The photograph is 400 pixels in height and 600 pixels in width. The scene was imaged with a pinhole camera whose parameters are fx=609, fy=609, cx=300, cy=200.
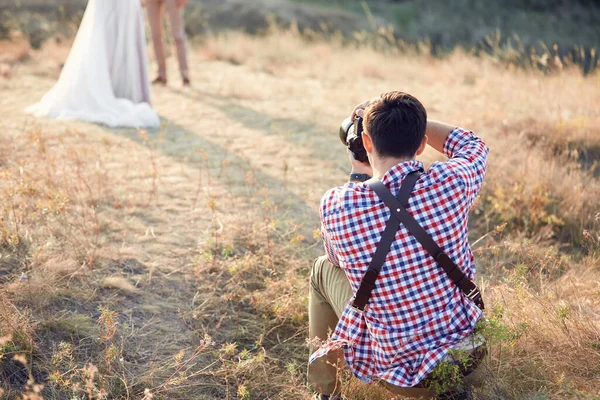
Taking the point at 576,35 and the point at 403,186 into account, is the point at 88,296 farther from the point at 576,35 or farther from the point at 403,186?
the point at 576,35

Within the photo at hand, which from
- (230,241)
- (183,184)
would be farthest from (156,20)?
(230,241)

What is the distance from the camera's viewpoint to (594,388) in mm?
2363

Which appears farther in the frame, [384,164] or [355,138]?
[355,138]

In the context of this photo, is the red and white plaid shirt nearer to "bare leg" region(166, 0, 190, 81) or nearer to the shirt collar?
the shirt collar

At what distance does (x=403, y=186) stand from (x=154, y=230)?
85.3 inches

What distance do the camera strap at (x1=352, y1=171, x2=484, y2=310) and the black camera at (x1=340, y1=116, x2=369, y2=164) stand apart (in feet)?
1.01

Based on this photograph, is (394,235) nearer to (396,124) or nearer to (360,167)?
(396,124)

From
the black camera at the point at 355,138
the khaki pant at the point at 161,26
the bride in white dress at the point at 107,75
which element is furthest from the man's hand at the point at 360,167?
the khaki pant at the point at 161,26

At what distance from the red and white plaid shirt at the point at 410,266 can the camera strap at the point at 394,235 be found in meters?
0.02

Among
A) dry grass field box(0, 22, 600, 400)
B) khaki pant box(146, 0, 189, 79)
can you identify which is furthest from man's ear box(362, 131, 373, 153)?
khaki pant box(146, 0, 189, 79)

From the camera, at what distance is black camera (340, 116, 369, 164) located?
7.57 ft

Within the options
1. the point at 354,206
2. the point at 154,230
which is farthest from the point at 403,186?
the point at 154,230

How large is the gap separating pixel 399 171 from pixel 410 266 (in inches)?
12.6

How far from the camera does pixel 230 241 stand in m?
3.57
